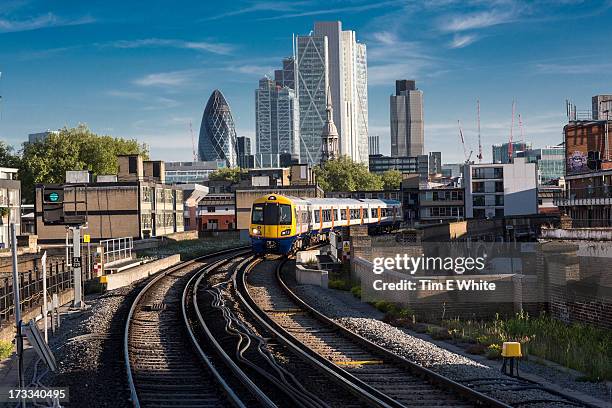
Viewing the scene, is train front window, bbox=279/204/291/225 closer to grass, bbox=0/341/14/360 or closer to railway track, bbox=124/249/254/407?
railway track, bbox=124/249/254/407

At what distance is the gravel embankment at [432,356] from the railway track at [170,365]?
4016mm

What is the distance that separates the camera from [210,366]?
1481 cm

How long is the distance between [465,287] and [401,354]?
860 centimetres

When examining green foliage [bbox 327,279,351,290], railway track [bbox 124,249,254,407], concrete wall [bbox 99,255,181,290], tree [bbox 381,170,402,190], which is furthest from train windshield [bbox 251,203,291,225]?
tree [bbox 381,170,402,190]

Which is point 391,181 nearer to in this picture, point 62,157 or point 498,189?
point 498,189

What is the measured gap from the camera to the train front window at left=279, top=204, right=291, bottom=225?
144ft

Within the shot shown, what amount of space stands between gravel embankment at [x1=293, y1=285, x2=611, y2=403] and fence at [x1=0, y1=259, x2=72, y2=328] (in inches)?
374

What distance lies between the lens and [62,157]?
101375mm

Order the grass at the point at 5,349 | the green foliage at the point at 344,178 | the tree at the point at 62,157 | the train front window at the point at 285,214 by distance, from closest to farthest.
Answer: the grass at the point at 5,349 → the train front window at the point at 285,214 → the tree at the point at 62,157 → the green foliage at the point at 344,178

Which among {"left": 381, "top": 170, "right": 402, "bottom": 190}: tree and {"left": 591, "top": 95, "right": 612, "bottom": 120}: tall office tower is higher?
{"left": 591, "top": 95, "right": 612, "bottom": 120}: tall office tower

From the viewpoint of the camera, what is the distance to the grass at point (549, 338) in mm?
16047

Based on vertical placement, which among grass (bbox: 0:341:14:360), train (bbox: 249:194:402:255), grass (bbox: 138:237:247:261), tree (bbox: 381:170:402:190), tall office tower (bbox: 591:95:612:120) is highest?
tall office tower (bbox: 591:95:612:120)

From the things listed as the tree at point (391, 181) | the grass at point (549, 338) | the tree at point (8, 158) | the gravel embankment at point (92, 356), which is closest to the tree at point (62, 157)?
the tree at point (8, 158)

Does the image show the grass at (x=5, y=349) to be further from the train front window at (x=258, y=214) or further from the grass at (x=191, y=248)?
the grass at (x=191, y=248)
